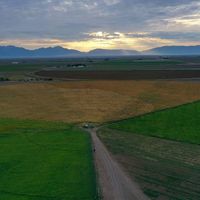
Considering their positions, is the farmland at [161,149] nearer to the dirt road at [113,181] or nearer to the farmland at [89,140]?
the farmland at [89,140]

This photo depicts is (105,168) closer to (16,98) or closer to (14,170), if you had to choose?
(14,170)

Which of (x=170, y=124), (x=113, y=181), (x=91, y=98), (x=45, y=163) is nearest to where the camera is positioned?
(x=113, y=181)

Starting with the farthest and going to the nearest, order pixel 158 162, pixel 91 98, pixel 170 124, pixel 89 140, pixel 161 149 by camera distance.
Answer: pixel 91 98
pixel 170 124
pixel 89 140
pixel 161 149
pixel 158 162

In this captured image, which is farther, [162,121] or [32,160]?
[162,121]

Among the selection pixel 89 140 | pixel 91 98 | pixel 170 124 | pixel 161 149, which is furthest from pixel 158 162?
pixel 91 98

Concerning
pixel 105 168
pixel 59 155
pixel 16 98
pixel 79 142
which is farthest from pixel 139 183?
pixel 16 98

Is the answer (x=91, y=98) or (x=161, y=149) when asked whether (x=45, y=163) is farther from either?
(x=91, y=98)

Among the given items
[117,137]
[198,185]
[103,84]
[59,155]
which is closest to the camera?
[198,185]
